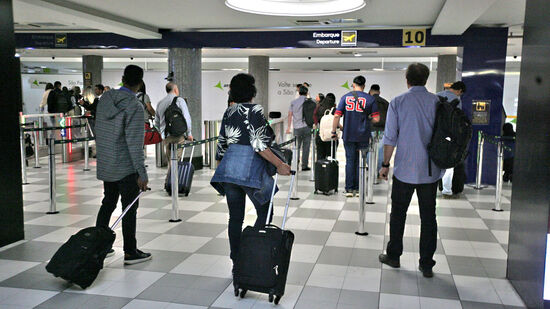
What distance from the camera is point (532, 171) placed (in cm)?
385

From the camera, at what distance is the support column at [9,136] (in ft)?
17.1

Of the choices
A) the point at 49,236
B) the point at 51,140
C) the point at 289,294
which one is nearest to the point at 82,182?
the point at 51,140

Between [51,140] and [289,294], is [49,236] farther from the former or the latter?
[289,294]

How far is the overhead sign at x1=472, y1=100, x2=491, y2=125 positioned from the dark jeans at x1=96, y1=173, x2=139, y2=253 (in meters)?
7.23

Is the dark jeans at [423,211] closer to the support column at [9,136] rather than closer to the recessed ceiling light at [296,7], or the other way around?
the support column at [9,136]

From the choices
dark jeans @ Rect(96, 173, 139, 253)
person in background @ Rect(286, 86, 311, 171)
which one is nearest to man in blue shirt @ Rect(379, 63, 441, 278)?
dark jeans @ Rect(96, 173, 139, 253)

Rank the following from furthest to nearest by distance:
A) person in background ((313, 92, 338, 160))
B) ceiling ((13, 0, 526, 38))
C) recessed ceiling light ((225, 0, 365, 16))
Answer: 1. person in background ((313, 92, 338, 160))
2. recessed ceiling light ((225, 0, 365, 16))
3. ceiling ((13, 0, 526, 38))

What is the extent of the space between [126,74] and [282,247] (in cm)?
217

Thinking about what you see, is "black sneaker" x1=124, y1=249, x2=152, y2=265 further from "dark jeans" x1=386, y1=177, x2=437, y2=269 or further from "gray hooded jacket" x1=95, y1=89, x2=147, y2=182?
"dark jeans" x1=386, y1=177, x2=437, y2=269

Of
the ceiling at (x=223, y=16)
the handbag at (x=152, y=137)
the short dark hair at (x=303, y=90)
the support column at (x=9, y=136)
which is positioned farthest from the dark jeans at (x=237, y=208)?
the short dark hair at (x=303, y=90)

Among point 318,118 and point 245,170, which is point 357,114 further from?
point 245,170

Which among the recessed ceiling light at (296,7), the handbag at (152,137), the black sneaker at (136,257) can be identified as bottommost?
the black sneaker at (136,257)

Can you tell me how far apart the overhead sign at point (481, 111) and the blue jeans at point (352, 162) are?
2.90m

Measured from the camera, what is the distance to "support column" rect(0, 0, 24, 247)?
522 centimetres
